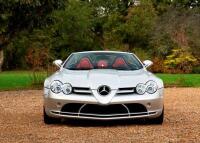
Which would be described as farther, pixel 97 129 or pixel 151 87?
pixel 151 87

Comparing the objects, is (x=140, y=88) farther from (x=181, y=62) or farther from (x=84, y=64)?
(x=181, y=62)

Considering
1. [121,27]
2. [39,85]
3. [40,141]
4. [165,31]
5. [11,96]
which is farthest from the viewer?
[121,27]

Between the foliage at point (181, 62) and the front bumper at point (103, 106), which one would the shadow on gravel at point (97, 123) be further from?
the foliage at point (181, 62)

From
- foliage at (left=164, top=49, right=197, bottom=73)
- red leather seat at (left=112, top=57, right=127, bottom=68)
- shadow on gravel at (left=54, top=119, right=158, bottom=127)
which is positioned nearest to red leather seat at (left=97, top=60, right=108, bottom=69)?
red leather seat at (left=112, top=57, right=127, bottom=68)

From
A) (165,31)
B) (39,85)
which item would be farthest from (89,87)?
(165,31)

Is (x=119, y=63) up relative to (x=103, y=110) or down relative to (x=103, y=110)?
up

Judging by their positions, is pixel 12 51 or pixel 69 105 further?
pixel 12 51

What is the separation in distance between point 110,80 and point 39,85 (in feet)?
42.1

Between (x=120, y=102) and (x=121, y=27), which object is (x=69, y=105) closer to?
(x=120, y=102)

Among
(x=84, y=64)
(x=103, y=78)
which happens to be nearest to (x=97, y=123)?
(x=103, y=78)

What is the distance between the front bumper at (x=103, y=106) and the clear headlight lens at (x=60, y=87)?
2.9 inches

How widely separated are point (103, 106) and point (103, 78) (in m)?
0.55

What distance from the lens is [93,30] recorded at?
59250 mm

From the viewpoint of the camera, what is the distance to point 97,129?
31.4ft
